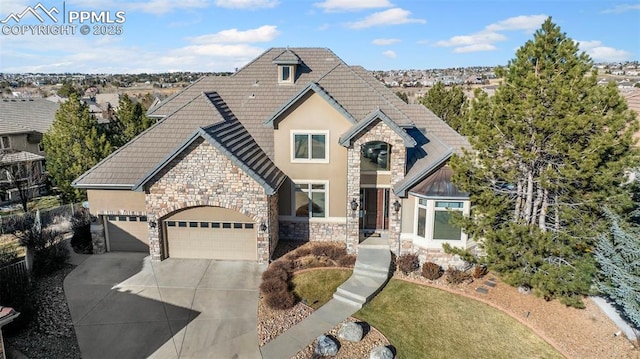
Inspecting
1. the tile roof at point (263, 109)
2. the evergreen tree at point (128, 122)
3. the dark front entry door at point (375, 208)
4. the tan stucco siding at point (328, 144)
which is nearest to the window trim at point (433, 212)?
the tile roof at point (263, 109)

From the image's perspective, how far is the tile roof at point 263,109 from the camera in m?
17.5

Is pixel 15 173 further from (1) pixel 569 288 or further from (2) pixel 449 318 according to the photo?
(1) pixel 569 288

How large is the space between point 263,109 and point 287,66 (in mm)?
2576

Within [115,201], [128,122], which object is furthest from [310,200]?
[128,122]

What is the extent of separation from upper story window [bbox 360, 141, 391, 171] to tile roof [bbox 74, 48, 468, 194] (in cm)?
115

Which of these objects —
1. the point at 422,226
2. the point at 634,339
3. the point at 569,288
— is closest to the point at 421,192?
the point at 422,226

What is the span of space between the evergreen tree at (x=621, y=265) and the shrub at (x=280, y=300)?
956 centimetres

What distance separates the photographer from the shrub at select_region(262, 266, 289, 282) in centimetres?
1480

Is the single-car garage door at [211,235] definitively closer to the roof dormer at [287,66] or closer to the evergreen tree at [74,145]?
the roof dormer at [287,66]

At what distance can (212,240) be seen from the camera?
672 inches

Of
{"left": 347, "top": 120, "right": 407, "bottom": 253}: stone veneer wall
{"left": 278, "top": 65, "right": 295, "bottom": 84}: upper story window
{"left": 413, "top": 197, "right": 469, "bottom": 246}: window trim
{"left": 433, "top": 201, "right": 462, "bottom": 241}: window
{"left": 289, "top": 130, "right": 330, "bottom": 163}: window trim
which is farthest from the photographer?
{"left": 278, "top": 65, "right": 295, "bottom": 84}: upper story window

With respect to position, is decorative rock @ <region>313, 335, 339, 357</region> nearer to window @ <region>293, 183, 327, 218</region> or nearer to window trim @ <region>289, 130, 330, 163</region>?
window @ <region>293, 183, 327, 218</region>

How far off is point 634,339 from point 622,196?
421 centimetres

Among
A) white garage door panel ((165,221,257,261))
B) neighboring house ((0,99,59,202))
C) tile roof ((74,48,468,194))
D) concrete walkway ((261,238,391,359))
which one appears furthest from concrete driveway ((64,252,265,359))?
neighboring house ((0,99,59,202))
